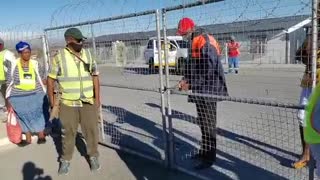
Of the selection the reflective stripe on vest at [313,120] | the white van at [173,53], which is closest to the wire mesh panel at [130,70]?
the white van at [173,53]

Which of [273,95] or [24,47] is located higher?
[24,47]

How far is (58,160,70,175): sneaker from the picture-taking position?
5.45m

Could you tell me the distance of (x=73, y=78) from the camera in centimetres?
523

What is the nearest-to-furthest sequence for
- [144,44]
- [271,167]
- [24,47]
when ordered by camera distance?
[271,167], [144,44], [24,47]

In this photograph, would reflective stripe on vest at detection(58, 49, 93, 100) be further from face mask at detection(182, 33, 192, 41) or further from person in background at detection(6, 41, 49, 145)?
person in background at detection(6, 41, 49, 145)

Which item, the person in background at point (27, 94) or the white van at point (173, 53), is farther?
the person in background at point (27, 94)

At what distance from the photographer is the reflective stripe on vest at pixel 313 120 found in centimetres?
196

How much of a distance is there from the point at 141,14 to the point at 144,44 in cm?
80

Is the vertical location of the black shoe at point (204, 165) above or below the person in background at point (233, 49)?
below

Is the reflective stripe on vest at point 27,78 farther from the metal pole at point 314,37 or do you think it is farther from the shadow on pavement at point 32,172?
the metal pole at point 314,37

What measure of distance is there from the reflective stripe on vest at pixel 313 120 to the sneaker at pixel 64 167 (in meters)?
4.08

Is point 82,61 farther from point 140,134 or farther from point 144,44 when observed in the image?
point 140,134

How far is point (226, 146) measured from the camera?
6.01m

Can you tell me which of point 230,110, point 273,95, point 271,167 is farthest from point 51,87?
point 273,95
